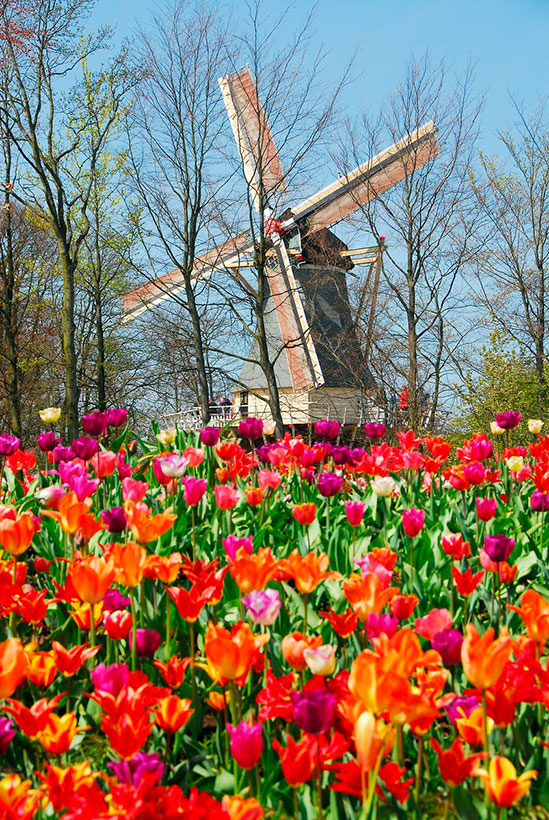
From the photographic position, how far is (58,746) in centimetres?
116

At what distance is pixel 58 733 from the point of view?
46.3 inches

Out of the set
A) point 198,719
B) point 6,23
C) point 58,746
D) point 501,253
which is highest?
point 6,23

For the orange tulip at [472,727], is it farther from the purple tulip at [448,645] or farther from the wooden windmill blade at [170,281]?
the wooden windmill blade at [170,281]

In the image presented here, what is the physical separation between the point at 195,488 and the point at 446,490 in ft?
6.57

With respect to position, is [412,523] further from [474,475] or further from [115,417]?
[115,417]

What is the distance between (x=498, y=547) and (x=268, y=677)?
682 millimetres

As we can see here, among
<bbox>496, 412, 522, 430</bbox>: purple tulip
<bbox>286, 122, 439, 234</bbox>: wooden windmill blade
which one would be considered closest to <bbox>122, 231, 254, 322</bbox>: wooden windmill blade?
<bbox>286, 122, 439, 234</bbox>: wooden windmill blade

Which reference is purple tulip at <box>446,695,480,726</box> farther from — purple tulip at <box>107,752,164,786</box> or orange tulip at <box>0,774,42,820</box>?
orange tulip at <box>0,774,42,820</box>

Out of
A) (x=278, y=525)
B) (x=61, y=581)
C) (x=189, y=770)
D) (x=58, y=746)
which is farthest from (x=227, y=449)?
(x=58, y=746)

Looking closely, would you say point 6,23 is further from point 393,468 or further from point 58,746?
point 58,746

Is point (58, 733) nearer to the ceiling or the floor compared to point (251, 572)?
nearer to the floor

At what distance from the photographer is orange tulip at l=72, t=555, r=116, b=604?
58.8 inches

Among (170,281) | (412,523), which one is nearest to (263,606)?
(412,523)

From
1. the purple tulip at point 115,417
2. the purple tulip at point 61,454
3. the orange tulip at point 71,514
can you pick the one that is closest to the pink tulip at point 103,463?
the purple tulip at point 61,454
